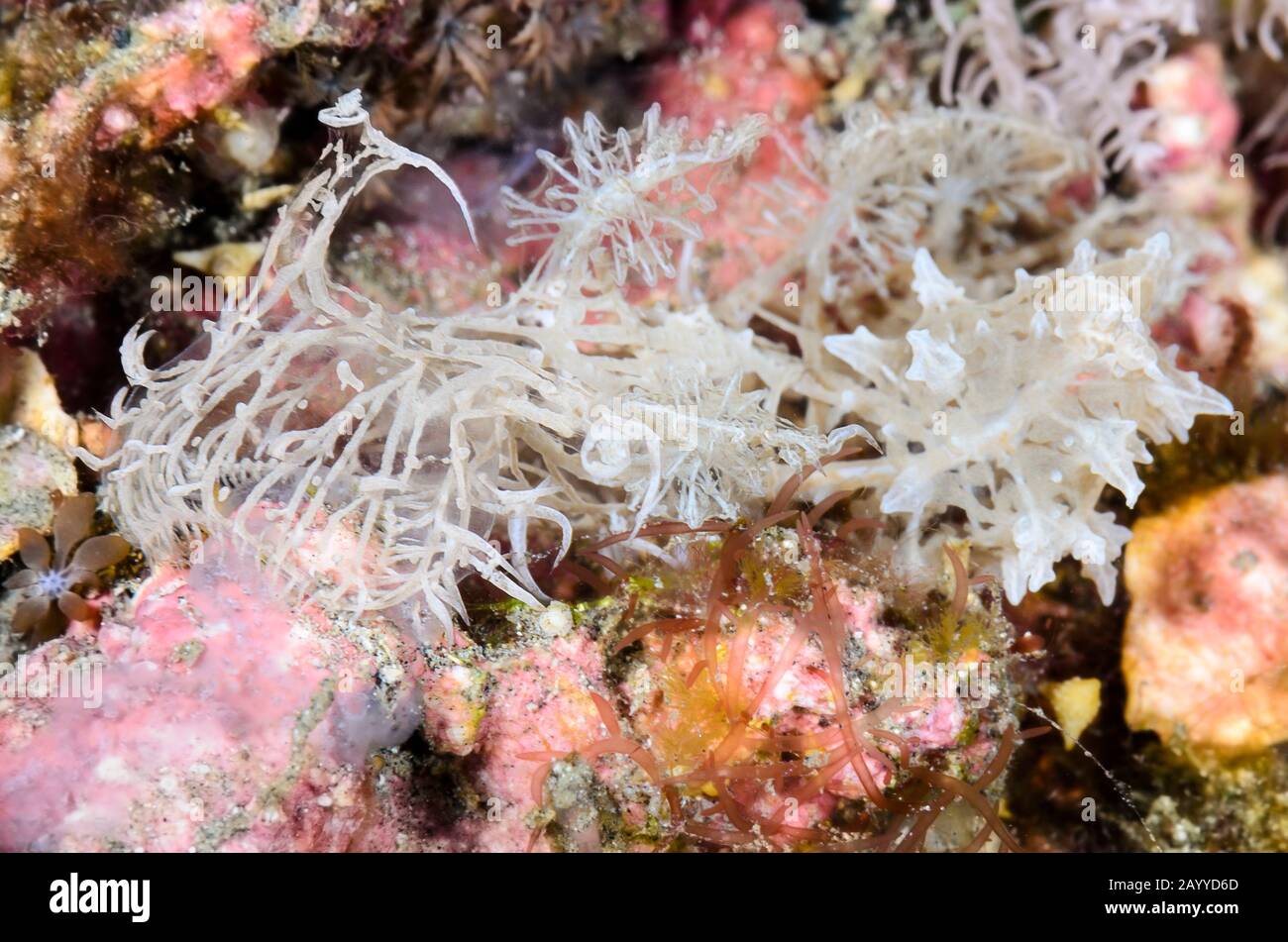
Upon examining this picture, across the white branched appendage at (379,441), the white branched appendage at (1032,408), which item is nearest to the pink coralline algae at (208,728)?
the white branched appendage at (379,441)

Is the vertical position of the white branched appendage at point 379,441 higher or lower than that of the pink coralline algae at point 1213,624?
higher

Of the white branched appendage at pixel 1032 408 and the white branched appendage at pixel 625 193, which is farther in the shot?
the white branched appendage at pixel 625 193

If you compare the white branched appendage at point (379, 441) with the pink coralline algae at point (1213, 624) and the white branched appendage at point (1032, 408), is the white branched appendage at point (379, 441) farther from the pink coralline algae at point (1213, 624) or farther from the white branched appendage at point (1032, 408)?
the pink coralline algae at point (1213, 624)

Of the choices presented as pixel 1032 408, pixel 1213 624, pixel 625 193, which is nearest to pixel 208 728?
pixel 625 193

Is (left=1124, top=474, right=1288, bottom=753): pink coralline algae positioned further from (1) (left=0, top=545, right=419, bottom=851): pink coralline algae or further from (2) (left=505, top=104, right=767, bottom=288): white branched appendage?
(1) (left=0, top=545, right=419, bottom=851): pink coralline algae

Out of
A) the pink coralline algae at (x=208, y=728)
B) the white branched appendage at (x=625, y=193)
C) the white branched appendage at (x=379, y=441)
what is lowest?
the pink coralline algae at (x=208, y=728)
